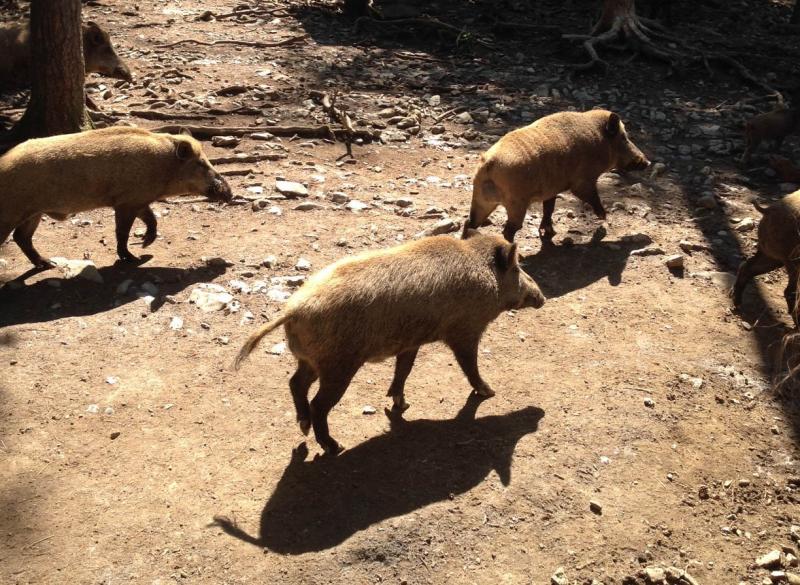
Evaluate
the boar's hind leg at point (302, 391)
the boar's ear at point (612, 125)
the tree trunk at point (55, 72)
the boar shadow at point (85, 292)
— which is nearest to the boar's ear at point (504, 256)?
the boar's hind leg at point (302, 391)

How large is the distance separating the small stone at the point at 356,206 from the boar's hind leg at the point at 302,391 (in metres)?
3.08

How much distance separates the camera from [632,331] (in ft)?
20.0

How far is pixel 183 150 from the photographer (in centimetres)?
725

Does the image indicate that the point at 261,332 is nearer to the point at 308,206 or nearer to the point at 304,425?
the point at 304,425

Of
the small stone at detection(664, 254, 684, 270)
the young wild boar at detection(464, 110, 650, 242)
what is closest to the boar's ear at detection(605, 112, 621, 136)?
the young wild boar at detection(464, 110, 650, 242)

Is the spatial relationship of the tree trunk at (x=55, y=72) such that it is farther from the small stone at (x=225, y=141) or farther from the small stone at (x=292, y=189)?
the small stone at (x=292, y=189)

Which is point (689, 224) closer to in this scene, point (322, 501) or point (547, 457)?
point (547, 457)

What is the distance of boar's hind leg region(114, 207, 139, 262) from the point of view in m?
6.82

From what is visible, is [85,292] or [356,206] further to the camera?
[356,206]

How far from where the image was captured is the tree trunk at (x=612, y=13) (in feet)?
40.4

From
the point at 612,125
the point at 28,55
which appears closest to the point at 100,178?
the point at 612,125

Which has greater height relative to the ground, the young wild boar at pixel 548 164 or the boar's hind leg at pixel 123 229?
the young wild boar at pixel 548 164

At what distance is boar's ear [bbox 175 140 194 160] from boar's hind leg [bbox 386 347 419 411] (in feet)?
10.7

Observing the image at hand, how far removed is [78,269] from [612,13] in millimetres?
9023
